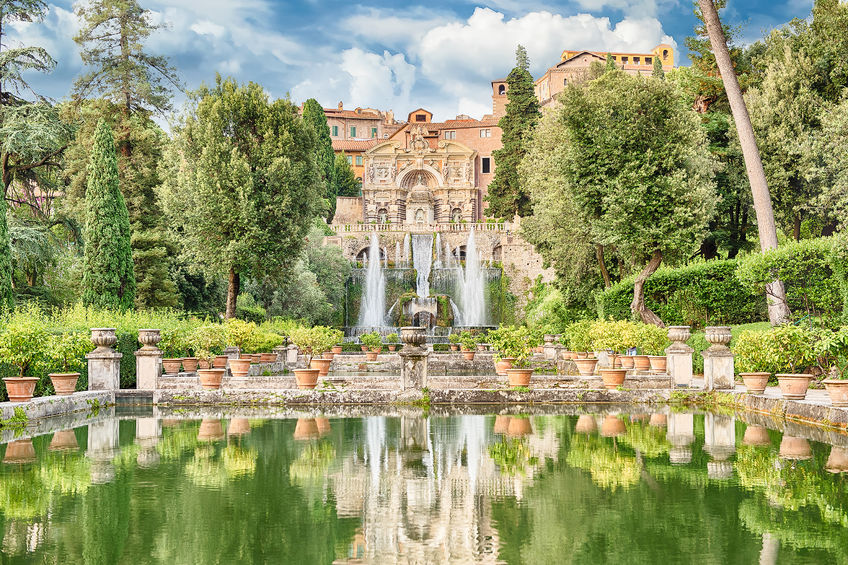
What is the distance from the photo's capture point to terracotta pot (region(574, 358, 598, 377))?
17552 millimetres

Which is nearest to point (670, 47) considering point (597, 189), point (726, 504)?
point (597, 189)

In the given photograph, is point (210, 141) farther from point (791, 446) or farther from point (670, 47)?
point (670, 47)

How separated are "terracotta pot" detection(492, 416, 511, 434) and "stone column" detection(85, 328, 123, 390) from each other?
7.76 meters

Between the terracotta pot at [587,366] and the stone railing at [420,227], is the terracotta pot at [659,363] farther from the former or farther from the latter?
the stone railing at [420,227]

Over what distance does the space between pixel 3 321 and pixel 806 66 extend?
2299 centimetres

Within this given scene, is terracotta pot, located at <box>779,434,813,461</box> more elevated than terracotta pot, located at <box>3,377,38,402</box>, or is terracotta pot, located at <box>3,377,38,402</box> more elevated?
terracotta pot, located at <box>3,377,38,402</box>

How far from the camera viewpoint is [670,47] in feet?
275

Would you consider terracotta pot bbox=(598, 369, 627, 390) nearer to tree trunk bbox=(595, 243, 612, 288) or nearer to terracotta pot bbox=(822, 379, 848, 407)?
terracotta pot bbox=(822, 379, 848, 407)

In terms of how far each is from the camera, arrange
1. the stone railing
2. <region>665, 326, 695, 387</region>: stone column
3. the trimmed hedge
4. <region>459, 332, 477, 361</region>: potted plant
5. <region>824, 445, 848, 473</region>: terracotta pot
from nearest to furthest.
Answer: <region>824, 445, 848, 473</region>: terracotta pot < <region>665, 326, 695, 387</region>: stone column < the trimmed hedge < <region>459, 332, 477, 361</region>: potted plant < the stone railing

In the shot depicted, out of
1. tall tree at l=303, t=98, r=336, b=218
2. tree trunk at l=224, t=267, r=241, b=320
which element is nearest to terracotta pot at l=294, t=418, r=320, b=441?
tree trunk at l=224, t=267, r=241, b=320

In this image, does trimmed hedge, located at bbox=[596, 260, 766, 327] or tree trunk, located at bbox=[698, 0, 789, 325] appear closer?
tree trunk, located at bbox=[698, 0, 789, 325]

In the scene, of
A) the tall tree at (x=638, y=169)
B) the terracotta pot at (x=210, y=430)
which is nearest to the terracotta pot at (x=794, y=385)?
the terracotta pot at (x=210, y=430)

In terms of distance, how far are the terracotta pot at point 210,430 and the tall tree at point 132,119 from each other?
16722 mm

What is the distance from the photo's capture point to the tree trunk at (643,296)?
2245cm
